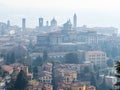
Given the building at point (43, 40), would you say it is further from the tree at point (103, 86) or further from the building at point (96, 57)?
the tree at point (103, 86)

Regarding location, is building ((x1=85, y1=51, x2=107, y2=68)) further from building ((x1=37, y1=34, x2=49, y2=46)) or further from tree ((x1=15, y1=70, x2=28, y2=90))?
tree ((x1=15, y1=70, x2=28, y2=90))

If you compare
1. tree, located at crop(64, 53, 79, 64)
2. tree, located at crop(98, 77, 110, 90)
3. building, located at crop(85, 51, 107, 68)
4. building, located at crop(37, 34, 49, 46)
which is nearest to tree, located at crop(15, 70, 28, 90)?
tree, located at crop(98, 77, 110, 90)

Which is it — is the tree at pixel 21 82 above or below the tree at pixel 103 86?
above

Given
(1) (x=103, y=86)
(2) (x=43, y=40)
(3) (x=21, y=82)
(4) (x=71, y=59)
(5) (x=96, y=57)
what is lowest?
(1) (x=103, y=86)

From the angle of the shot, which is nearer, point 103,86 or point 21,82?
point 21,82

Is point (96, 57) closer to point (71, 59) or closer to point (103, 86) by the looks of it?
point (71, 59)

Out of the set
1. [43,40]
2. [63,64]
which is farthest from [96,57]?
[43,40]

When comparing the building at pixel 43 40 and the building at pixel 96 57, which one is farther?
the building at pixel 43 40

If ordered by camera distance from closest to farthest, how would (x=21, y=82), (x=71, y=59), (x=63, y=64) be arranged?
1. (x=21, y=82)
2. (x=63, y=64)
3. (x=71, y=59)

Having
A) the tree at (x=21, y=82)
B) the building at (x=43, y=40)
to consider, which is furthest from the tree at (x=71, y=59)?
the building at (x=43, y=40)

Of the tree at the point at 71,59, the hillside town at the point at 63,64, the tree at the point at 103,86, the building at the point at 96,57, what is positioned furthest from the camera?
the building at the point at 96,57

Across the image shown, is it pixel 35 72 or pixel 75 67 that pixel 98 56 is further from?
pixel 35 72

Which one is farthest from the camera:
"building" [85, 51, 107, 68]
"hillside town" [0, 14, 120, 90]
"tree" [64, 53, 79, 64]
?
"building" [85, 51, 107, 68]
